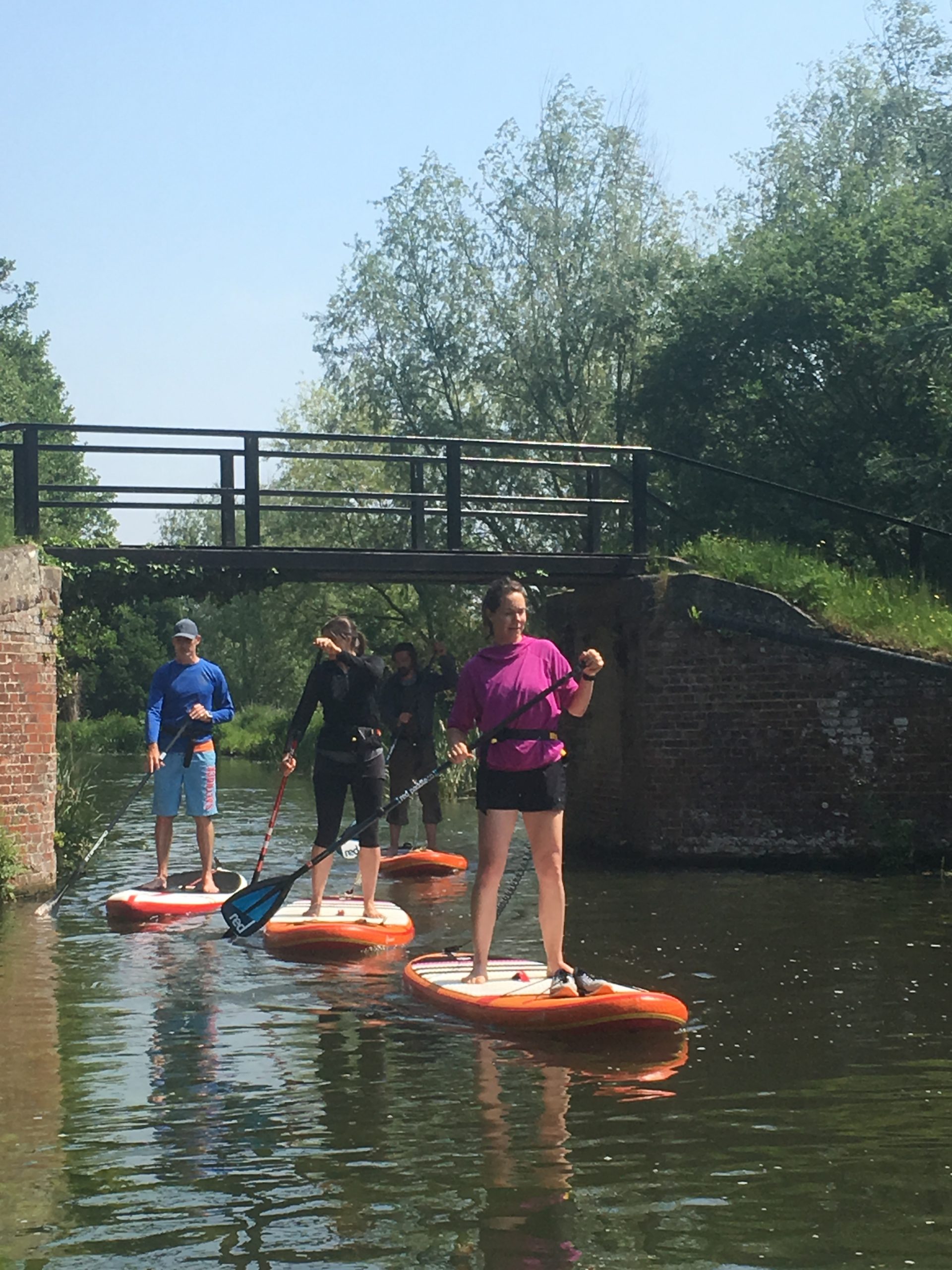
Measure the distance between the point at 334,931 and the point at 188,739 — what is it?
2.52 meters

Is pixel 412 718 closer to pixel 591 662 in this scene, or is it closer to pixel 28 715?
pixel 28 715

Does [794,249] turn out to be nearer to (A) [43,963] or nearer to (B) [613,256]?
(B) [613,256]

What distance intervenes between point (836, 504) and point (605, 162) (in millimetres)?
17280

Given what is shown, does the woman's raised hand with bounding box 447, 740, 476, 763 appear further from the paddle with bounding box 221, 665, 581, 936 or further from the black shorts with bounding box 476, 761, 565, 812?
the paddle with bounding box 221, 665, 581, 936

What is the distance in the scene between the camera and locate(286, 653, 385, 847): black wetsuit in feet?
34.1

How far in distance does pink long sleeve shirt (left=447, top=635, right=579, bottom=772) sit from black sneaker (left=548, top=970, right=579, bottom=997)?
3.17 ft

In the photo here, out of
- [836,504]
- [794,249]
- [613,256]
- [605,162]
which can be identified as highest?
[605,162]

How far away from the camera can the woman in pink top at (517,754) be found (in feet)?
25.6

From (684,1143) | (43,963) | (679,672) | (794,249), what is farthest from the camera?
(794,249)

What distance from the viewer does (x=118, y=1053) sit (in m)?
7.25

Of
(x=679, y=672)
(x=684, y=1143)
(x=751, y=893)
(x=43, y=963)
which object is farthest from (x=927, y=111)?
(x=684, y=1143)

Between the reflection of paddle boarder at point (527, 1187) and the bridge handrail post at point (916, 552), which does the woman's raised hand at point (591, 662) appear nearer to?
the reflection of paddle boarder at point (527, 1187)

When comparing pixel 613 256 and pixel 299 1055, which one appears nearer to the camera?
pixel 299 1055

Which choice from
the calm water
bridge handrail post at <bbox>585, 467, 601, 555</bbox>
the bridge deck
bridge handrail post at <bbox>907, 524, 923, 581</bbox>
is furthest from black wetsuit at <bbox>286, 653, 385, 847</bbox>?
bridge handrail post at <bbox>907, 524, 923, 581</bbox>
